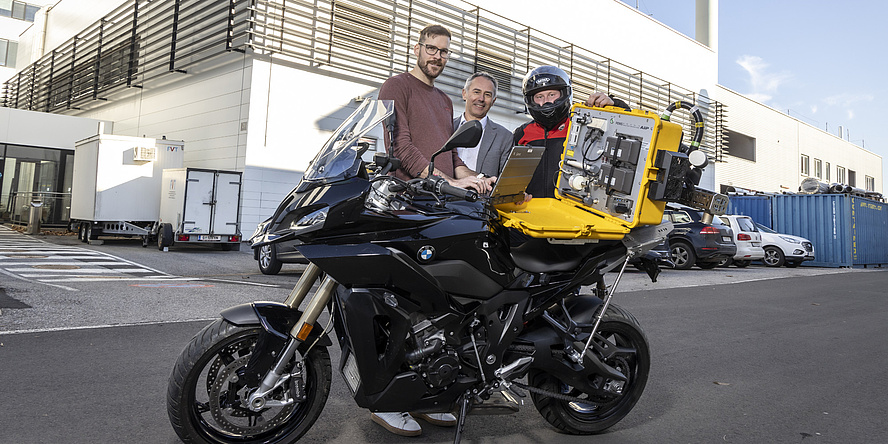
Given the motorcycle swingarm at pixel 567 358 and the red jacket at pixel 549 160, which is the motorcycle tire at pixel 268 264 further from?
the motorcycle swingarm at pixel 567 358

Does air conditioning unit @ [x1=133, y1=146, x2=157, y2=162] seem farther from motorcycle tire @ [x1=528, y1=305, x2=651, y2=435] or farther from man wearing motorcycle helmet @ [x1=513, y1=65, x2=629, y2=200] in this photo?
motorcycle tire @ [x1=528, y1=305, x2=651, y2=435]

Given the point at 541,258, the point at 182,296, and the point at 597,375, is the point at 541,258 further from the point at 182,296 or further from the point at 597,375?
the point at 182,296

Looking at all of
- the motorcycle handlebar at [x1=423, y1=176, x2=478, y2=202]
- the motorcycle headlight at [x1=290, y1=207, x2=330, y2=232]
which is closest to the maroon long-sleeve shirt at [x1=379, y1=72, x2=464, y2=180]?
the motorcycle handlebar at [x1=423, y1=176, x2=478, y2=202]

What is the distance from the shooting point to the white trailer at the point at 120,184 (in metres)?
14.3

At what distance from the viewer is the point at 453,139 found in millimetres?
2336

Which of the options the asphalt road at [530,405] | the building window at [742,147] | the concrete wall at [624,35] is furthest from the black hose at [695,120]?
→ the building window at [742,147]

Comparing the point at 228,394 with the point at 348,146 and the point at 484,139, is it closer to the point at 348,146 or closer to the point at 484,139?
the point at 348,146

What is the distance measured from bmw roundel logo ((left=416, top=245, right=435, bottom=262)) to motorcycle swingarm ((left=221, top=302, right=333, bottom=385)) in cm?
55

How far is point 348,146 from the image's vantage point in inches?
102

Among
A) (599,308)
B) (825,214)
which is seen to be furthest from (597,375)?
(825,214)

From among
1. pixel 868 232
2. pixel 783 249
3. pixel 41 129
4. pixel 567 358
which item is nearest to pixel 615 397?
pixel 567 358

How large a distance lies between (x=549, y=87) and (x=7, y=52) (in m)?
41.1

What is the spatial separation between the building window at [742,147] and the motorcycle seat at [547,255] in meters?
34.1

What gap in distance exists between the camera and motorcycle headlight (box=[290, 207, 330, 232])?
2.36 metres
